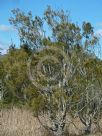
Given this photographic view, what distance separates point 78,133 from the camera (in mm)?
11977

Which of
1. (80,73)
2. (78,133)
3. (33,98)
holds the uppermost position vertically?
(80,73)

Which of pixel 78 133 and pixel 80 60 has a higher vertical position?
pixel 80 60

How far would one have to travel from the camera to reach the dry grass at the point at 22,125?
36.9 feet

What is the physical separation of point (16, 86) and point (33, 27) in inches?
76.0

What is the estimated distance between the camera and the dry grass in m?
11.3

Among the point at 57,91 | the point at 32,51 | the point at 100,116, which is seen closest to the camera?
the point at 57,91

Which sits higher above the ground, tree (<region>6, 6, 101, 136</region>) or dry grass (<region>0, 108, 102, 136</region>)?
tree (<region>6, 6, 101, 136</region>)

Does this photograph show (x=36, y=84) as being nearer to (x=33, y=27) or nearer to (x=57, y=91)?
(x=57, y=91)

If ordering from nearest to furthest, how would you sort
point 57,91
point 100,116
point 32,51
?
point 57,91 < point 32,51 < point 100,116

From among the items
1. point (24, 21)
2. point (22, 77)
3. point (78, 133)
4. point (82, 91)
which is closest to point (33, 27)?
point (24, 21)

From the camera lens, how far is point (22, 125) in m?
12.0

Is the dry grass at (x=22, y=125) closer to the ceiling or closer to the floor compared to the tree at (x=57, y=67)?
closer to the floor

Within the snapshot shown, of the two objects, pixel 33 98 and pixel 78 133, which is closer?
pixel 33 98

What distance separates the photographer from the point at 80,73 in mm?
11508
